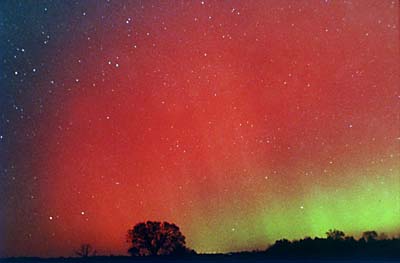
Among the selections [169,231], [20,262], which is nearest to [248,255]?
[20,262]

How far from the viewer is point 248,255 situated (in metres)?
11.9

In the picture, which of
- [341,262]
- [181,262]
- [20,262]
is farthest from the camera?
[20,262]

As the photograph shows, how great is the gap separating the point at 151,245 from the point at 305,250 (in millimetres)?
6357

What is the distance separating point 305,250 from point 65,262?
5093 millimetres

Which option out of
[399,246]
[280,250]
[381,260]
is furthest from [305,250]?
[381,260]

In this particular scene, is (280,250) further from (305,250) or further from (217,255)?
(217,255)

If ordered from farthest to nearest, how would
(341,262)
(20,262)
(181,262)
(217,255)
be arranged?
(217,255) < (20,262) < (181,262) < (341,262)

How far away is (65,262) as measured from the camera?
11.7m

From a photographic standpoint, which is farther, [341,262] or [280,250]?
[280,250]

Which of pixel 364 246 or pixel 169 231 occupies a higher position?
pixel 169 231

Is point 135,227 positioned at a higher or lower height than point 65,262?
higher

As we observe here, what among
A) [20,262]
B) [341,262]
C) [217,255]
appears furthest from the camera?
[217,255]

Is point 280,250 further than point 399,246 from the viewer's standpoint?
Yes

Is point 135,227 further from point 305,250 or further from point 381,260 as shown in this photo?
point 381,260
